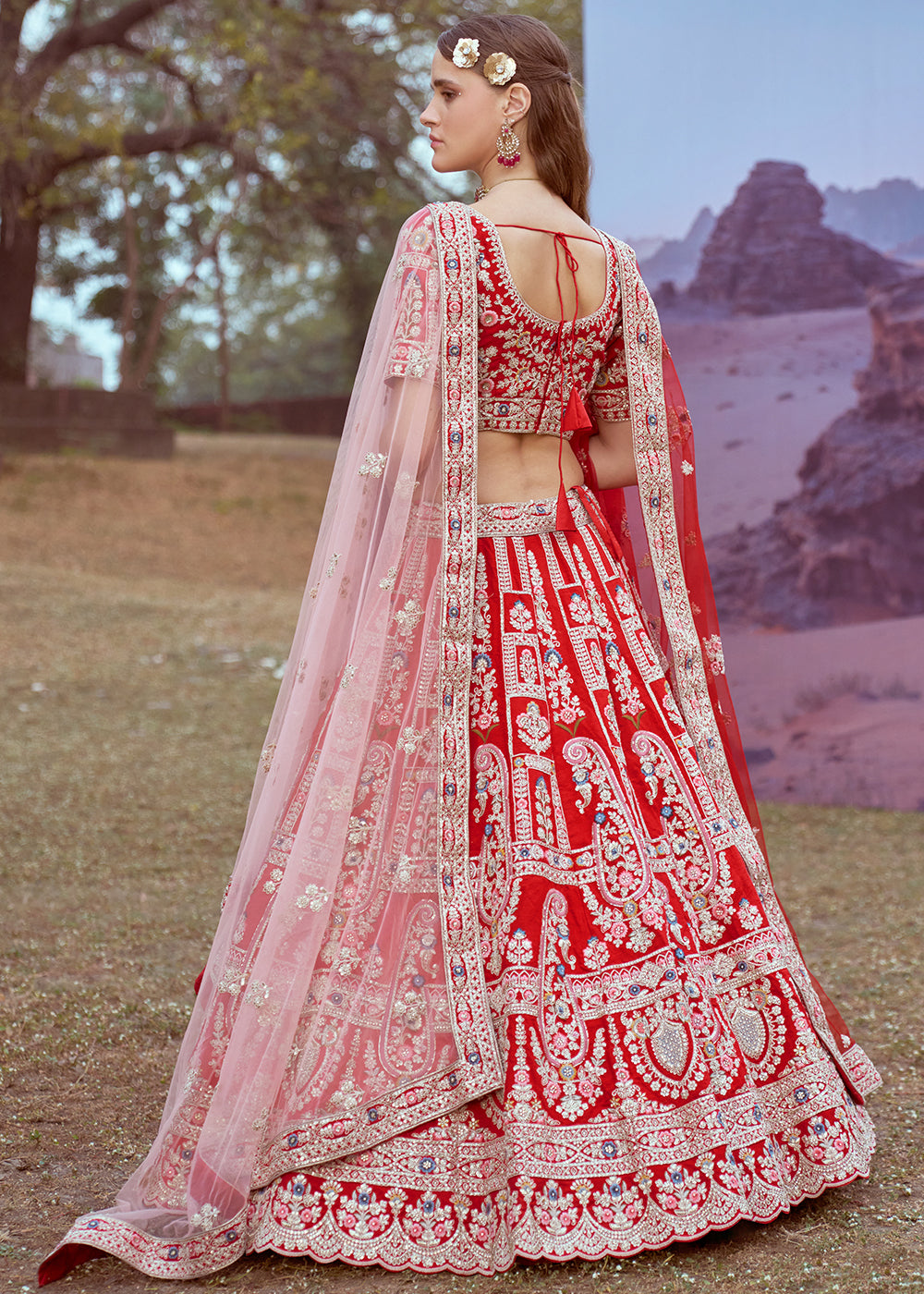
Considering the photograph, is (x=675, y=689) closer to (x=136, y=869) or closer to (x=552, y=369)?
(x=552, y=369)

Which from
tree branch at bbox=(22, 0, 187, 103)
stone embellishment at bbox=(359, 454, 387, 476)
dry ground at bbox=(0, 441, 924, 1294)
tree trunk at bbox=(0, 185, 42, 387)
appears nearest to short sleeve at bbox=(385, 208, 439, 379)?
stone embellishment at bbox=(359, 454, 387, 476)

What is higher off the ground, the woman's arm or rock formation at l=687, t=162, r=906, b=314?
A: rock formation at l=687, t=162, r=906, b=314

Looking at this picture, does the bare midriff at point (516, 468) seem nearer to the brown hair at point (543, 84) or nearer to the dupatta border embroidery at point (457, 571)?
the dupatta border embroidery at point (457, 571)

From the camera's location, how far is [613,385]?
235 cm

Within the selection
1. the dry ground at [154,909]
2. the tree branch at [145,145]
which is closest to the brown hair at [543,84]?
the dry ground at [154,909]

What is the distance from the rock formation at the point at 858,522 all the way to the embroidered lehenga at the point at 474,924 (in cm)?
330

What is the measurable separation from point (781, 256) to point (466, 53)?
3.56 metres

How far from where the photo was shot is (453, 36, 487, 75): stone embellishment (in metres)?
2.13

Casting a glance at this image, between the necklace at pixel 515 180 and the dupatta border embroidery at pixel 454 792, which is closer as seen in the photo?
the dupatta border embroidery at pixel 454 792

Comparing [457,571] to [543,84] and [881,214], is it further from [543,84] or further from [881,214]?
[881,214]

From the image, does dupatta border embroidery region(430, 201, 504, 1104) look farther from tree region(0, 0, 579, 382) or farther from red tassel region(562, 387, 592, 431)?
tree region(0, 0, 579, 382)

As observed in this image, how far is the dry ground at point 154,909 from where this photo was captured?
6.39 ft

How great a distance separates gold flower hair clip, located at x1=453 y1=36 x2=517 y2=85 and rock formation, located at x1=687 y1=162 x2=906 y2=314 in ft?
11.5

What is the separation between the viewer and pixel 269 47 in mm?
11945
